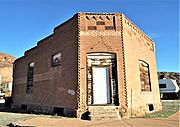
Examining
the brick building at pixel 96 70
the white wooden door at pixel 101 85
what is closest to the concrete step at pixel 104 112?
the brick building at pixel 96 70

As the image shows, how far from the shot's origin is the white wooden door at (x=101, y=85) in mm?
12445

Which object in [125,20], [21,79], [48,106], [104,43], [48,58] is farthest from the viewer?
[21,79]

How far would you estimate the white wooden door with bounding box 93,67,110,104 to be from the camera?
40.8 ft

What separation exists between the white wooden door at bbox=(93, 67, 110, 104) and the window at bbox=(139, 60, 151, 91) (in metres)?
4.29

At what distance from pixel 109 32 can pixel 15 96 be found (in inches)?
531

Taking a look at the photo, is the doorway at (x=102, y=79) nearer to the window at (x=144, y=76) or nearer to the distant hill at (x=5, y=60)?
the window at (x=144, y=76)

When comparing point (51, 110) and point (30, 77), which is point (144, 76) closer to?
point (51, 110)

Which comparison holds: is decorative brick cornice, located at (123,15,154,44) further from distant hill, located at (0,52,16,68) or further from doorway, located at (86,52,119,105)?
distant hill, located at (0,52,16,68)

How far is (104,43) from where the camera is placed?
43.1ft

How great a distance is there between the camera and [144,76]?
53.9 feet

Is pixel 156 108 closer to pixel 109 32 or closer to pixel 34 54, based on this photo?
pixel 109 32

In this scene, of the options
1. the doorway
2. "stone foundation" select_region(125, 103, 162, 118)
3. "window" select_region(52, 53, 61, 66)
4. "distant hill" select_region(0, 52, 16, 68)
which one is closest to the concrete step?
the doorway

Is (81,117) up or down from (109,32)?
down

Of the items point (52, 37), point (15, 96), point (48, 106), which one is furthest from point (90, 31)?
point (15, 96)
